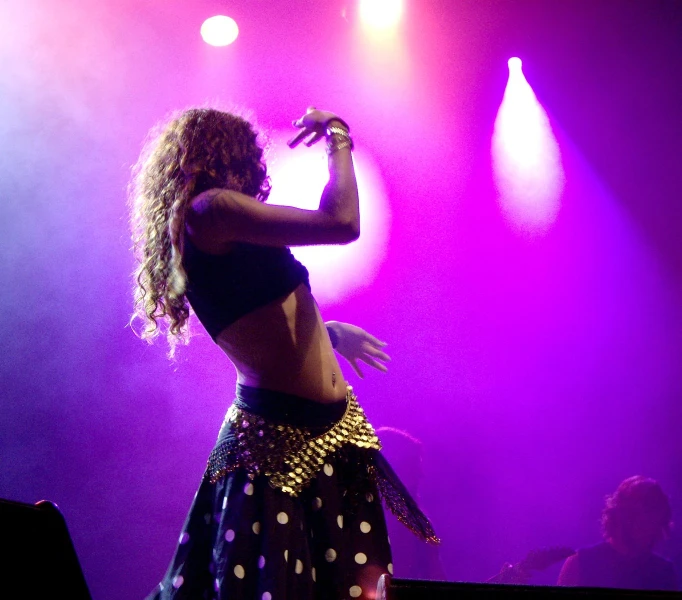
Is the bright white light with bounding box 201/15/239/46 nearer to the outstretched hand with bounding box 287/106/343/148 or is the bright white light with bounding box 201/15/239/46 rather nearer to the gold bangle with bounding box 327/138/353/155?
the outstretched hand with bounding box 287/106/343/148

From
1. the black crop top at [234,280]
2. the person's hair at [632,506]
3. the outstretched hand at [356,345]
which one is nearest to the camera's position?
the black crop top at [234,280]

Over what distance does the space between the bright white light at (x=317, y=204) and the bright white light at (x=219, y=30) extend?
76 cm

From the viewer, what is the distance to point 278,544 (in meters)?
1.39

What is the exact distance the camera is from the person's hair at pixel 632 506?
3.62 metres

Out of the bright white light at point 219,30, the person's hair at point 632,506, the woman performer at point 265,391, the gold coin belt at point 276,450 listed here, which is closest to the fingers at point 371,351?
the woman performer at point 265,391

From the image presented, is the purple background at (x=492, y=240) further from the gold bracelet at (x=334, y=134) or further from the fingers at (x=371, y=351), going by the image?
the gold bracelet at (x=334, y=134)

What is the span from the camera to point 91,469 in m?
4.06

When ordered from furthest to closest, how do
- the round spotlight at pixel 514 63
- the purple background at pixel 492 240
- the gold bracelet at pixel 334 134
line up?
1. the round spotlight at pixel 514 63
2. the purple background at pixel 492 240
3. the gold bracelet at pixel 334 134

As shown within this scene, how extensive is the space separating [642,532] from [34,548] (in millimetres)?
3465

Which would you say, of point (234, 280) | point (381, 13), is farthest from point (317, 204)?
point (234, 280)

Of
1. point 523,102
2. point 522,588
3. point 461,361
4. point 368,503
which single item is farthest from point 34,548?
point 523,102

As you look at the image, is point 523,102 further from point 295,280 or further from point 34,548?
point 34,548

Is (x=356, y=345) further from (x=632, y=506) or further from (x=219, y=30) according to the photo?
(x=219, y=30)

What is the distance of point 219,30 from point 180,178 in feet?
10.8
